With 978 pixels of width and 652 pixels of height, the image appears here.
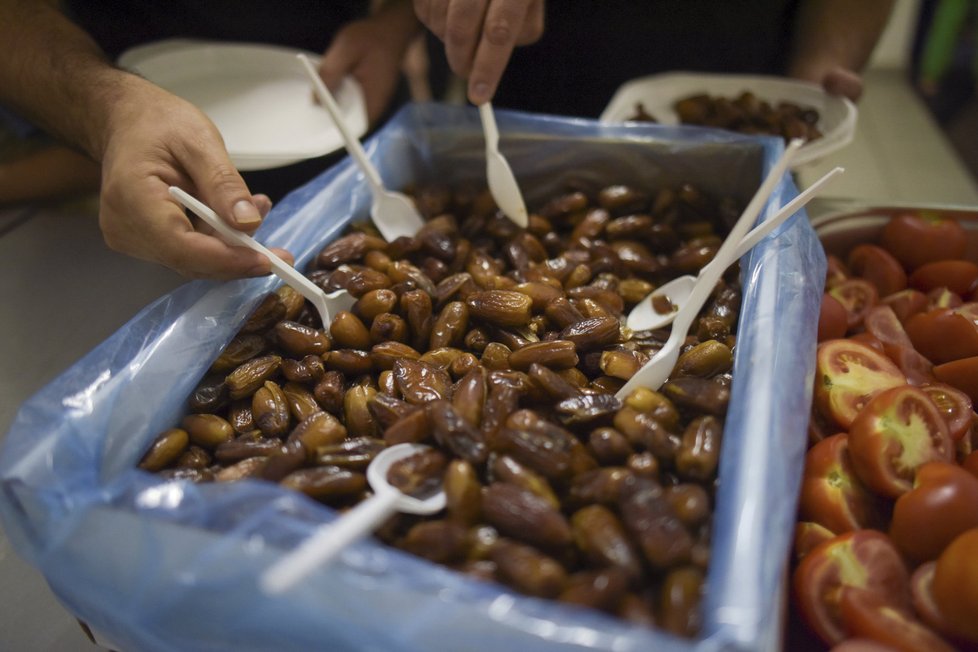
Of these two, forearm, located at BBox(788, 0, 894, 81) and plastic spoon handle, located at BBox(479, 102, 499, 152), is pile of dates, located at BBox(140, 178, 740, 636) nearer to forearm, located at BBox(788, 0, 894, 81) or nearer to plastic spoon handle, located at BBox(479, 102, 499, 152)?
plastic spoon handle, located at BBox(479, 102, 499, 152)

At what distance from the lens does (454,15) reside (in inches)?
51.8

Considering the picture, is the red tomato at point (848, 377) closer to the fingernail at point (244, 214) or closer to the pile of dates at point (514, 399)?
the pile of dates at point (514, 399)

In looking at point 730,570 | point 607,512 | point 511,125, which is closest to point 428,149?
point 511,125

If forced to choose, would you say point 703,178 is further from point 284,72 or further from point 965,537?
point 284,72

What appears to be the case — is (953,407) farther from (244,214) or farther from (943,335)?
(244,214)

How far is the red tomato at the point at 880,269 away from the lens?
1411 mm

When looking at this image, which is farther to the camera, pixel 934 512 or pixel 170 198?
pixel 170 198

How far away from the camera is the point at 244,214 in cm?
105

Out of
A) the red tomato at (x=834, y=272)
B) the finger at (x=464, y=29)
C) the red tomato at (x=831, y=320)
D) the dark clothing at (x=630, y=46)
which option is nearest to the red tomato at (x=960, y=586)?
the red tomato at (x=831, y=320)

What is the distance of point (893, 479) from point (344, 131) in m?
1.18

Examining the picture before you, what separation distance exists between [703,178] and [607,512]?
3.22 feet

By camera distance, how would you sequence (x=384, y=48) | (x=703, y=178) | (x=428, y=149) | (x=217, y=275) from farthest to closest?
(x=384, y=48)
(x=428, y=149)
(x=703, y=178)
(x=217, y=275)

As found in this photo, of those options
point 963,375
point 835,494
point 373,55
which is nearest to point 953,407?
point 963,375

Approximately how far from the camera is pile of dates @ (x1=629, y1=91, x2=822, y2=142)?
1.65m
